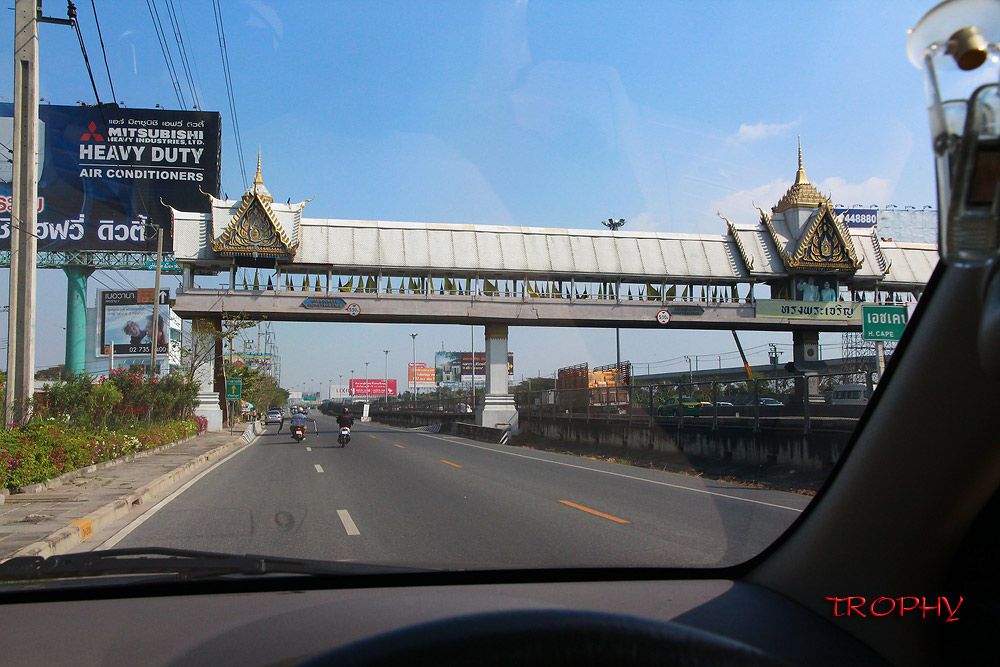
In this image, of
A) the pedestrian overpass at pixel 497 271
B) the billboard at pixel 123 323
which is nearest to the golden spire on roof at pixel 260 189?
the pedestrian overpass at pixel 497 271

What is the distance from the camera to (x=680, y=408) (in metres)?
19.3

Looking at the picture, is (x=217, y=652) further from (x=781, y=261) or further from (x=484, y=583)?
(x=781, y=261)

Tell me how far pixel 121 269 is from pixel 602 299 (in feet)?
86.6

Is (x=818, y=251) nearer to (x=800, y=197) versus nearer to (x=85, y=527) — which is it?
(x=800, y=197)

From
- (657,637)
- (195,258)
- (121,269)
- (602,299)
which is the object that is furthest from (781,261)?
(657,637)

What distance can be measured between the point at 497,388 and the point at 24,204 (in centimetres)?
2724

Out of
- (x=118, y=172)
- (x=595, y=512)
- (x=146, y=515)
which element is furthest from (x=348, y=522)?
(x=118, y=172)

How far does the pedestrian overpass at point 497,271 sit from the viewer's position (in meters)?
38.4

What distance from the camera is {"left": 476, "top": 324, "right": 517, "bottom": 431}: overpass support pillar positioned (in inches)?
1496

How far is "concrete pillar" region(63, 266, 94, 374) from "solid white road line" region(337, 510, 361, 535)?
1564 inches

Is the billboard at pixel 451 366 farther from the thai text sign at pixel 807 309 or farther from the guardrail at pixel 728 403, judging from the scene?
the guardrail at pixel 728 403

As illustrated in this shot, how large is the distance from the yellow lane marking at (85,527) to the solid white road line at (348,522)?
2685 mm

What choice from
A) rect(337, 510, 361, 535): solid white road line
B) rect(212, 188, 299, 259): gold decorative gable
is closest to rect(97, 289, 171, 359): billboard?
rect(212, 188, 299, 259): gold decorative gable

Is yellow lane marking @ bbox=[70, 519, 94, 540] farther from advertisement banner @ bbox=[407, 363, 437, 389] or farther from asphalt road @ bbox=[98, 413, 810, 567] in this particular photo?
advertisement banner @ bbox=[407, 363, 437, 389]
